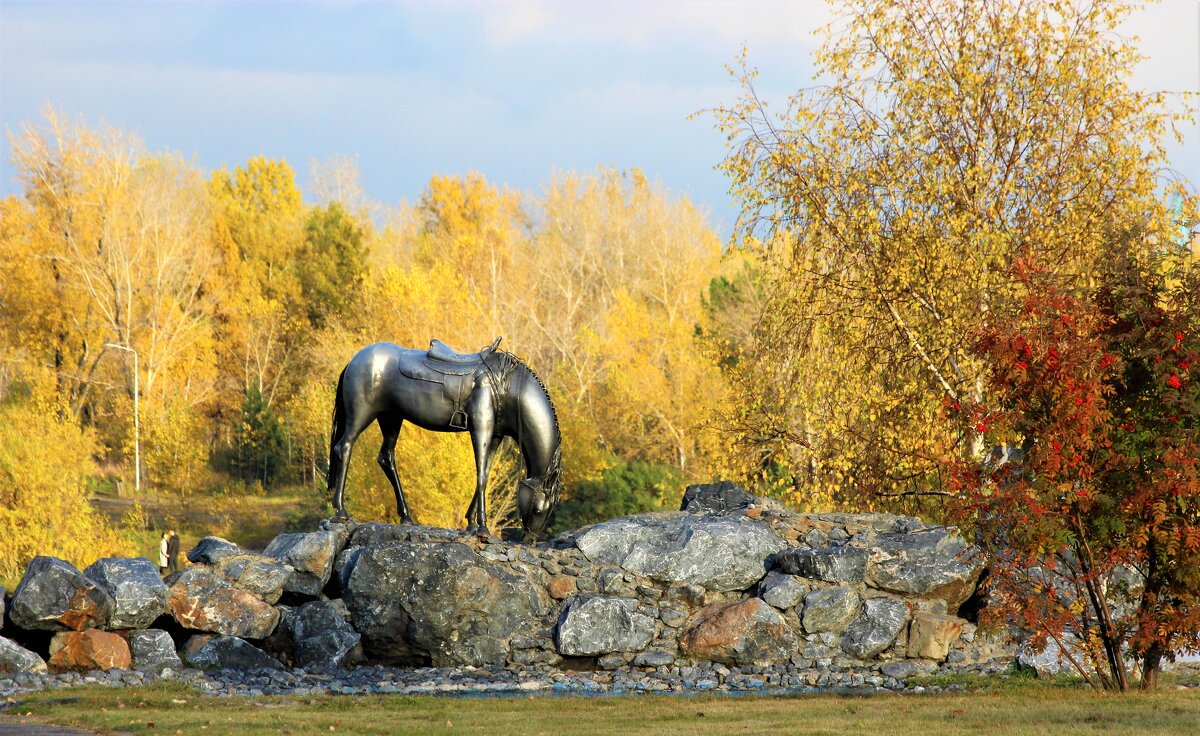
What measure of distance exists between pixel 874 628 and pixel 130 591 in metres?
8.72

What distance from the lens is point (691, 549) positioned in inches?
663

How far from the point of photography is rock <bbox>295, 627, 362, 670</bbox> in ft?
50.5

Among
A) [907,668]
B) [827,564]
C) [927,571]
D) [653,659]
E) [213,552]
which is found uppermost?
[213,552]

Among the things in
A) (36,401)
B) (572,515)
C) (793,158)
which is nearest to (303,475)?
(36,401)

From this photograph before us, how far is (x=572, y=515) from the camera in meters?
32.8

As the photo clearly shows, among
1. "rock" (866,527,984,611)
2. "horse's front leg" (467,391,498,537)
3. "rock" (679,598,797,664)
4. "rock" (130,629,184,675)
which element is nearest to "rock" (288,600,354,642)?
"rock" (130,629,184,675)

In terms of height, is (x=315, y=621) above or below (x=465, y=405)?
below

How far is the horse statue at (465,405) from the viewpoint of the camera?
1659 cm

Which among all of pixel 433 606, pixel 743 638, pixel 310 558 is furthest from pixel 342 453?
pixel 743 638

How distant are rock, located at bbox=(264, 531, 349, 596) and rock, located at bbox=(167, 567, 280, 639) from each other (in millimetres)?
542

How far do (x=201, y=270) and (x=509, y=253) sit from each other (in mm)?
16169

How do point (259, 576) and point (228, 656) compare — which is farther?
point (259, 576)

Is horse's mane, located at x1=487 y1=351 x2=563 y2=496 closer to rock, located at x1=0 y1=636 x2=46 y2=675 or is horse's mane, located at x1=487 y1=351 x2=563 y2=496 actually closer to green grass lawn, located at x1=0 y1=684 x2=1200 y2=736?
green grass lawn, located at x1=0 y1=684 x2=1200 y2=736

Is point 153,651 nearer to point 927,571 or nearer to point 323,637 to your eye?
point 323,637
